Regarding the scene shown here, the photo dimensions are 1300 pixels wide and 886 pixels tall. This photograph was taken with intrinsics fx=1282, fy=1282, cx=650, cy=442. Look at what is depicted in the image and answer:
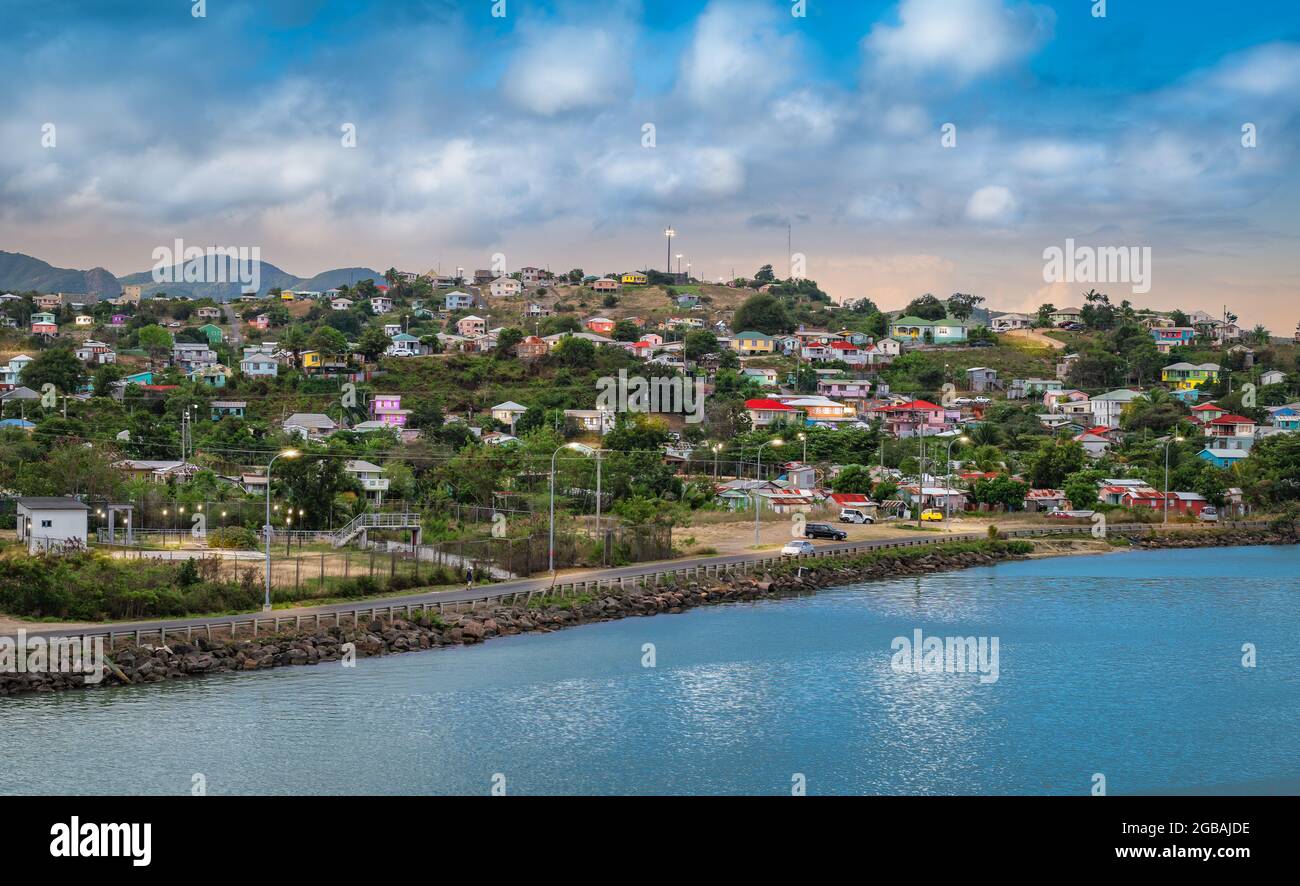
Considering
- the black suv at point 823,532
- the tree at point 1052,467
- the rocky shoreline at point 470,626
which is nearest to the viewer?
the rocky shoreline at point 470,626

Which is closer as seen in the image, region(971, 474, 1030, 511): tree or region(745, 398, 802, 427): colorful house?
region(971, 474, 1030, 511): tree

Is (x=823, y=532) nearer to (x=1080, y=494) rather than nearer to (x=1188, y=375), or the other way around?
(x=1080, y=494)

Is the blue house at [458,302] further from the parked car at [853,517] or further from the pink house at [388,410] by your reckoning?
the parked car at [853,517]

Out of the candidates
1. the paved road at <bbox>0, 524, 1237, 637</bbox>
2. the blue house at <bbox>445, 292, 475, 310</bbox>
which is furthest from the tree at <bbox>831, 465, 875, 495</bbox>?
the blue house at <bbox>445, 292, 475, 310</bbox>

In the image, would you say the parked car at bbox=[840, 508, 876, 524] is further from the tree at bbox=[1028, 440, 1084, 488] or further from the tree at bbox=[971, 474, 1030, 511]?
the tree at bbox=[1028, 440, 1084, 488]

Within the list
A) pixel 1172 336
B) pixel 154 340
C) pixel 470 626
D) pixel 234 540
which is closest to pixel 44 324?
pixel 154 340

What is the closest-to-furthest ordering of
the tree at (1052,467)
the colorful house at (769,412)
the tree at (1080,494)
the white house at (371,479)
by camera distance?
1. the white house at (371,479)
2. the tree at (1080,494)
3. the tree at (1052,467)
4. the colorful house at (769,412)

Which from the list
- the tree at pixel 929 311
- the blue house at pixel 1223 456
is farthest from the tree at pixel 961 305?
the blue house at pixel 1223 456

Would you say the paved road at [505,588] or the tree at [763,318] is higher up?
the tree at [763,318]
